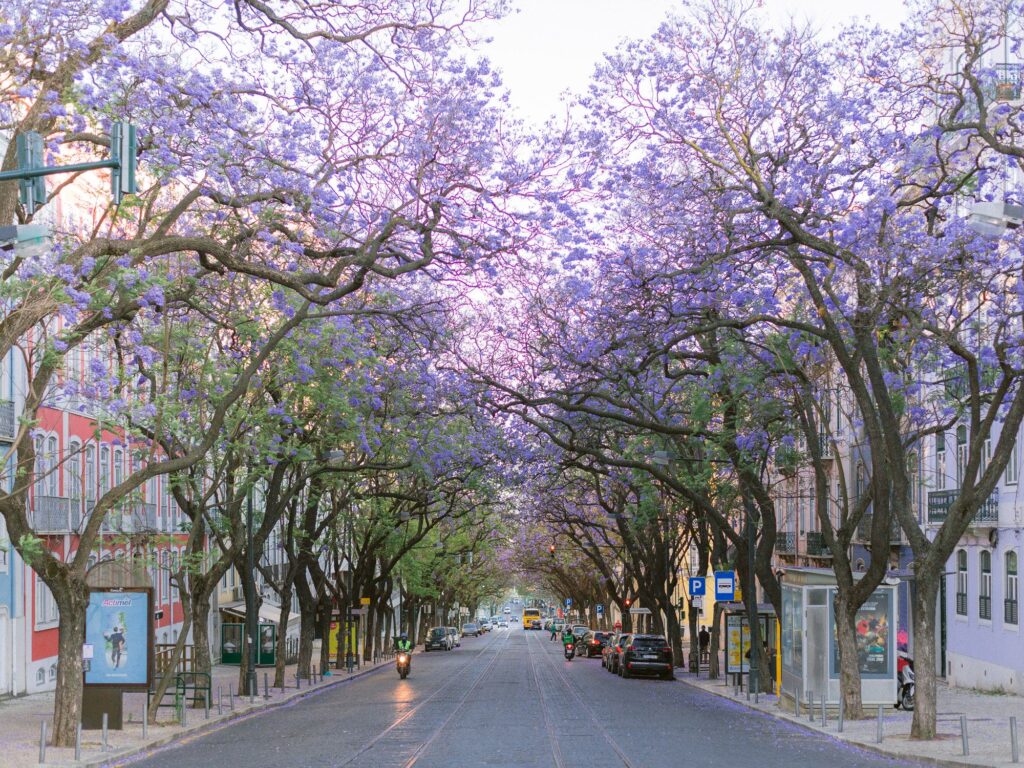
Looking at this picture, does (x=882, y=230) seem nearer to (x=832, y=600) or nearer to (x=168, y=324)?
(x=832, y=600)

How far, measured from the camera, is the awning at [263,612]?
5772 centimetres

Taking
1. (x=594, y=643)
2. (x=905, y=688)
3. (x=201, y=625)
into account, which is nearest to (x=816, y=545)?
(x=594, y=643)

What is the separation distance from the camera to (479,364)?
33.3 metres

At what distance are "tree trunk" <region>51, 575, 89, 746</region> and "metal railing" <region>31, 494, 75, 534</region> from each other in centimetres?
1320

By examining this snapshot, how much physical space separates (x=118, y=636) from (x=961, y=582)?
80.8ft

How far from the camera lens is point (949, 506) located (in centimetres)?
3894

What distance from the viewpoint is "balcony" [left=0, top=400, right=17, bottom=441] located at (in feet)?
111

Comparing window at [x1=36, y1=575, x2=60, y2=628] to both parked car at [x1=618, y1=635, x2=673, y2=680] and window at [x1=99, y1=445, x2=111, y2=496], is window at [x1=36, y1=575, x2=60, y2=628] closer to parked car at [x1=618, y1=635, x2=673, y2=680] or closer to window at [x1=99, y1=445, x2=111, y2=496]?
window at [x1=99, y1=445, x2=111, y2=496]

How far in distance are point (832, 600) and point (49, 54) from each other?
58.7ft

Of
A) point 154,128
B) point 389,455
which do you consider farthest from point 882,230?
point 389,455

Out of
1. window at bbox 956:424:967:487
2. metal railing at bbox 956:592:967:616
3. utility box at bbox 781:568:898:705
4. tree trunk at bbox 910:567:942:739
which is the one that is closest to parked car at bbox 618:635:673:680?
metal railing at bbox 956:592:967:616

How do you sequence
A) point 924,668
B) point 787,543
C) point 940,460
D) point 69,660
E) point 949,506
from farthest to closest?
point 787,543 → point 940,460 → point 949,506 → point 69,660 → point 924,668

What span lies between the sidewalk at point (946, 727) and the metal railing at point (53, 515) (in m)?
17.9

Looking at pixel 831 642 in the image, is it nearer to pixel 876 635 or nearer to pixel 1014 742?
pixel 876 635
